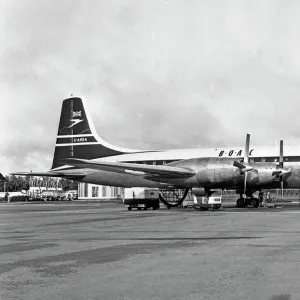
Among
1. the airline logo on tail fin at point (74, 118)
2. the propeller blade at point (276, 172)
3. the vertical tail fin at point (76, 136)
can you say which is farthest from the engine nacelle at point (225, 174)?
the airline logo on tail fin at point (74, 118)

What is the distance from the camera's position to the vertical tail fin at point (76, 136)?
53.8 metres

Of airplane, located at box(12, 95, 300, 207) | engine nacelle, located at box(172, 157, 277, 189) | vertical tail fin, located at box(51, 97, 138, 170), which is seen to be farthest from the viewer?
vertical tail fin, located at box(51, 97, 138, 170)

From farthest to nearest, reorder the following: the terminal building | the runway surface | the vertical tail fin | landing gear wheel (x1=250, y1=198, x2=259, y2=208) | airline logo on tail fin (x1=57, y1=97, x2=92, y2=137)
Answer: the terminal building
airline logo on tail fin (x1=57, y1=97, x2=92, y2=137)
the vertical tail fin
landing gear wheel (x1=250, y1=198, x2=259, y2=208)
the runway surface

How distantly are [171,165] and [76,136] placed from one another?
51.9 ft

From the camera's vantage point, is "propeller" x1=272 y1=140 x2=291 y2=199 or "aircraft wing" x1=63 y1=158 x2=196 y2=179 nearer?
"aircraft wing" x1=63 y1=158 x2=196 y2=179

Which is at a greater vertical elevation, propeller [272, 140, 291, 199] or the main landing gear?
propeller [272, 140, 291, 199]

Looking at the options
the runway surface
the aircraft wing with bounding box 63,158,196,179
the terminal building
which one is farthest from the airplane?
the terminal building

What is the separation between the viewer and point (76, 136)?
54.4 m

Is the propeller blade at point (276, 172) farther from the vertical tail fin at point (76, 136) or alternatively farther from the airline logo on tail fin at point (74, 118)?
the airline logo on tail fin at point (74, 118)

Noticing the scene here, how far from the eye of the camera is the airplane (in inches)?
1572

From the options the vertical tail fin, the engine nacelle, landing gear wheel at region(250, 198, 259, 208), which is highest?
the vertical tail fin

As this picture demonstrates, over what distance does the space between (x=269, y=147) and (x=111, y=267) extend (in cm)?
3768

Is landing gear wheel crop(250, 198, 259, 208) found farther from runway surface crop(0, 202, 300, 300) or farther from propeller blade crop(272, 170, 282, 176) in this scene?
runway surface crop(0, 202, 300, 300)

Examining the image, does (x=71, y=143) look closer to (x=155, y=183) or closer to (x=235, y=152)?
(x=155, y=183)
